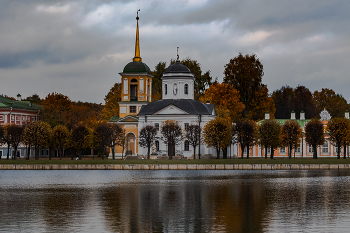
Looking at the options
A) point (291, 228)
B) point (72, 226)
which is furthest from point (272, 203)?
point (72, 226)

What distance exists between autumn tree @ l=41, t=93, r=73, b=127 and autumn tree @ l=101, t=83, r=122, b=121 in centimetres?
721

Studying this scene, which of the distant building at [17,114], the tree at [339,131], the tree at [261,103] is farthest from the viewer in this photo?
the tree at [261,103]

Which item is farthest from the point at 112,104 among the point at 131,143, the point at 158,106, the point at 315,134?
the point at 315,134

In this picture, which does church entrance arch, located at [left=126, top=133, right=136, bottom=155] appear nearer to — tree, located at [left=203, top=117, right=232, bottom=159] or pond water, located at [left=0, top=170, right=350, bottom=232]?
tree, located at [left=203, top=117, right=232, bottom=159]

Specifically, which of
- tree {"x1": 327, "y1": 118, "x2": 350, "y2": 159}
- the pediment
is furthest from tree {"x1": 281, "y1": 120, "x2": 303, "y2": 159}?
the pediment

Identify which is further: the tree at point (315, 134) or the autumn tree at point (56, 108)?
the autumn tree at point (56, 108)

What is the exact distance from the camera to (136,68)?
94.0 metres

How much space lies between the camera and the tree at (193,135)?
259 ft

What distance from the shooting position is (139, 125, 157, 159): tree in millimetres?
80312

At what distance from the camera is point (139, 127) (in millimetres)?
87062

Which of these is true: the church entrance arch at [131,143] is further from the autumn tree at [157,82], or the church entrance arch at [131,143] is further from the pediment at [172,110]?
the autumn tree at [157,82]

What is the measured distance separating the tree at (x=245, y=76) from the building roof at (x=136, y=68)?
55.2ft

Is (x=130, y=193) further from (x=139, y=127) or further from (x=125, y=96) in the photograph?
(x=125, y=96)

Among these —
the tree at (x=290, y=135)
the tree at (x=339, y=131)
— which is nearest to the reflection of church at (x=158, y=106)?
the tree at (x=290, y=135)
